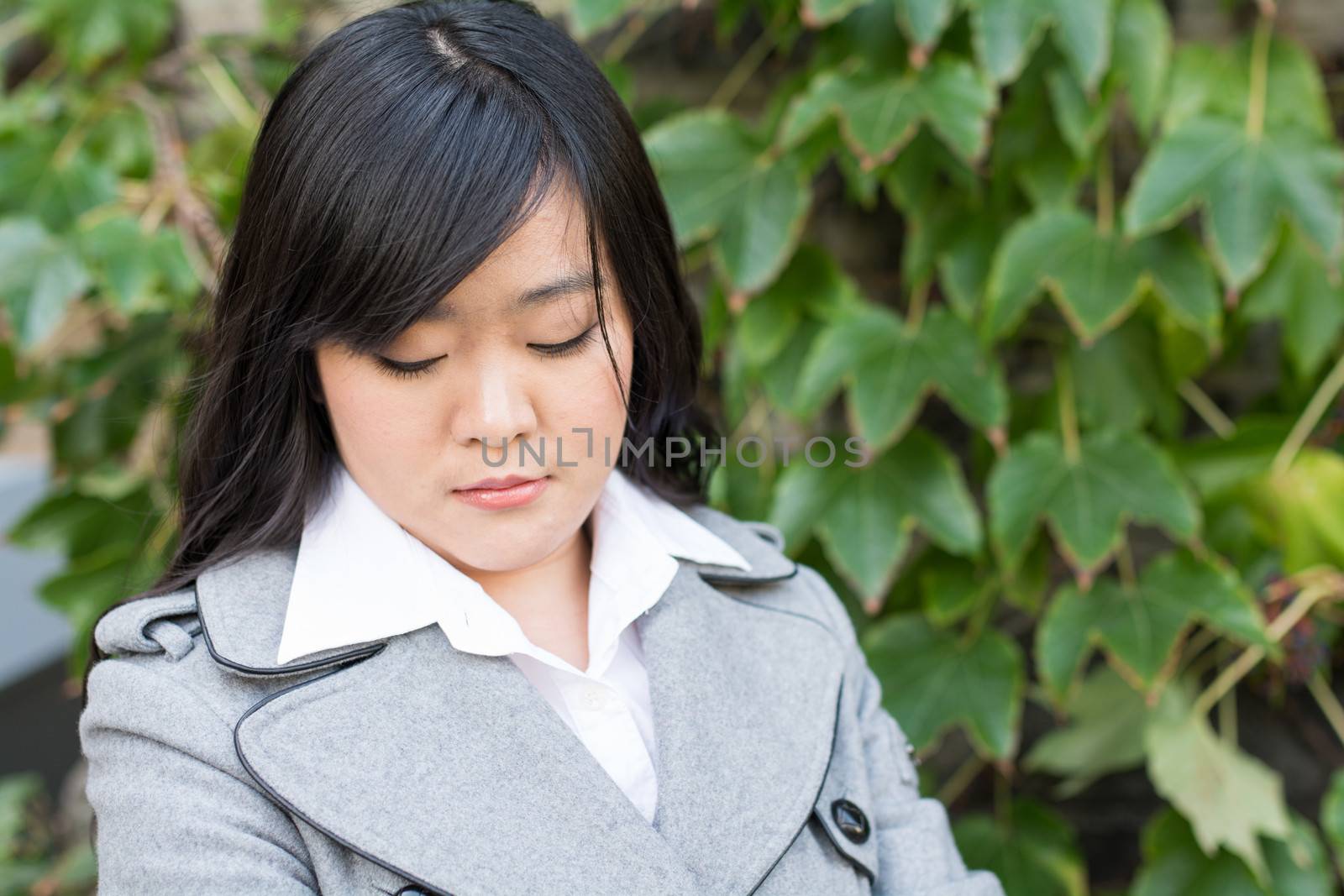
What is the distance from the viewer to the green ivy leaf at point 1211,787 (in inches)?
48.3

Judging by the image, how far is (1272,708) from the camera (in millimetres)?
1585

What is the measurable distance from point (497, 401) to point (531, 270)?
8cm

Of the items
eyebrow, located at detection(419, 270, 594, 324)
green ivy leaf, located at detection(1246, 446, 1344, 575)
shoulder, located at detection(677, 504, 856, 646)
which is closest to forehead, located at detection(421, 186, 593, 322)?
eyebrow, located at detection(419, 270, 594, 324)

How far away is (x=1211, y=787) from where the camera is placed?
49.4 inches

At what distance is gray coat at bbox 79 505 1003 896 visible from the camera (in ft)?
2.16

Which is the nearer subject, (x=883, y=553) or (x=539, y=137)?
(x=539, y=137)

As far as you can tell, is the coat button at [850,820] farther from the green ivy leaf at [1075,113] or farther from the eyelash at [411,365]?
→ the green ivy leaf at [1075,113]

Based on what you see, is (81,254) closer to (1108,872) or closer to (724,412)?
(724,412)

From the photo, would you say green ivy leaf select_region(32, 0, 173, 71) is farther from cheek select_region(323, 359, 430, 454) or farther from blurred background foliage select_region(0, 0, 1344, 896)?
cheek select_region(323, 359, 430, 454)

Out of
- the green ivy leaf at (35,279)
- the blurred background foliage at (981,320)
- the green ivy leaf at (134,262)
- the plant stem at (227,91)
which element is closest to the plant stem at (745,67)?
the blurred background foliage at (981,320)

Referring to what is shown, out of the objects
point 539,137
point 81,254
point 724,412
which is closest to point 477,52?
point 539,137

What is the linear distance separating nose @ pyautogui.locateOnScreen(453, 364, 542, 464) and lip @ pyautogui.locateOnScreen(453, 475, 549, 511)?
0.12 ft

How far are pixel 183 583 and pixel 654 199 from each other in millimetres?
436

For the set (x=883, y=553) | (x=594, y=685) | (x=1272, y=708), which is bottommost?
(x=1272, y=708)
